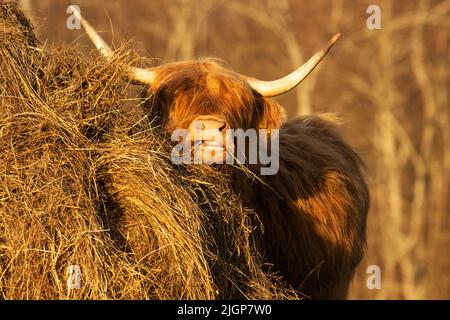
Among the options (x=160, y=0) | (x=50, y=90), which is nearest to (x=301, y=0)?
(x=160, y=0)

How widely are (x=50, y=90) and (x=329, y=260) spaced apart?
2735 mm

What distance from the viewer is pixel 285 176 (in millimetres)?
6859

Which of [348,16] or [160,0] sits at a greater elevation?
[160,0]

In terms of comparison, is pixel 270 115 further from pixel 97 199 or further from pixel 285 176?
pixel 97 199

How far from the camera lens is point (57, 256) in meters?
4.27

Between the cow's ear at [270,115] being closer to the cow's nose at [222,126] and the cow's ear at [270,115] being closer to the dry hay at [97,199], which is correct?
the cow's nose at [222,126]

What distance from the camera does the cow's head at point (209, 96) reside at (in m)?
5.78

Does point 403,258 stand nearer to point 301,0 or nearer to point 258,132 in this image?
point 301,0

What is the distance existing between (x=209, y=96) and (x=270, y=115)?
0.75 metres

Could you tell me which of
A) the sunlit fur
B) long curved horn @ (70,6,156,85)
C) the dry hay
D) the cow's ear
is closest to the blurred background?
the sunlit fur

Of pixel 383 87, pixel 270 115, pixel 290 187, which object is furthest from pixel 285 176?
pixel 383 87

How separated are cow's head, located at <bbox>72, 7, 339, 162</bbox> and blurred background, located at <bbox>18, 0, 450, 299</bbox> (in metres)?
15.5

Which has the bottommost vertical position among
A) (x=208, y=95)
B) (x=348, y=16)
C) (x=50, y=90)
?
(x=50, y=90)

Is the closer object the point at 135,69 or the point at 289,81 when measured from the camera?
the point at 135,69
